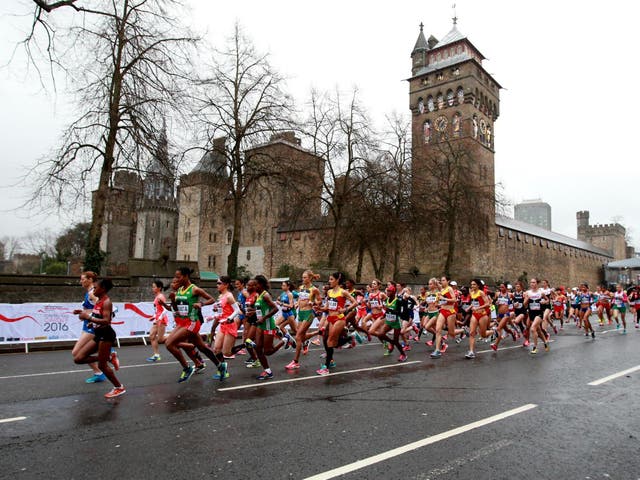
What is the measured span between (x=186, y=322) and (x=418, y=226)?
85.3ft

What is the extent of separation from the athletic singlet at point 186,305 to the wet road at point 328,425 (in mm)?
1132

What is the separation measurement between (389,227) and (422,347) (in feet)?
55.9

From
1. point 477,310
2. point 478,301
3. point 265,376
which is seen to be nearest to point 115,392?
point 265,376

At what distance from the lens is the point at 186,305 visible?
8516 millimetres

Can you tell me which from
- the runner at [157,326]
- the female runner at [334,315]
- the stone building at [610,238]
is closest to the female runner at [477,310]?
the female runner at [334,315]

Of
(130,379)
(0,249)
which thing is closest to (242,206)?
(130,379)

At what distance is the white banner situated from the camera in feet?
43.2

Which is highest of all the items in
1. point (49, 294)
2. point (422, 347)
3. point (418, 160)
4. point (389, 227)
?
point (418, 160)

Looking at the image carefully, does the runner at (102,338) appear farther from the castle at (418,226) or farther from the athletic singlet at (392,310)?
the castle at (418,226)

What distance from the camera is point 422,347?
14.8 meters

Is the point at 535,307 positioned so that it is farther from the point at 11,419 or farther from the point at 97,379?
the point at 11,419

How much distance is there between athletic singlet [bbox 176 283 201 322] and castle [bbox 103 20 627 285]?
13.9 meters

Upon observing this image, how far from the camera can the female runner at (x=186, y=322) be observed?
8.35 metres

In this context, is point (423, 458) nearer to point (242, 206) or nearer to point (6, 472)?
point (6, 472)
